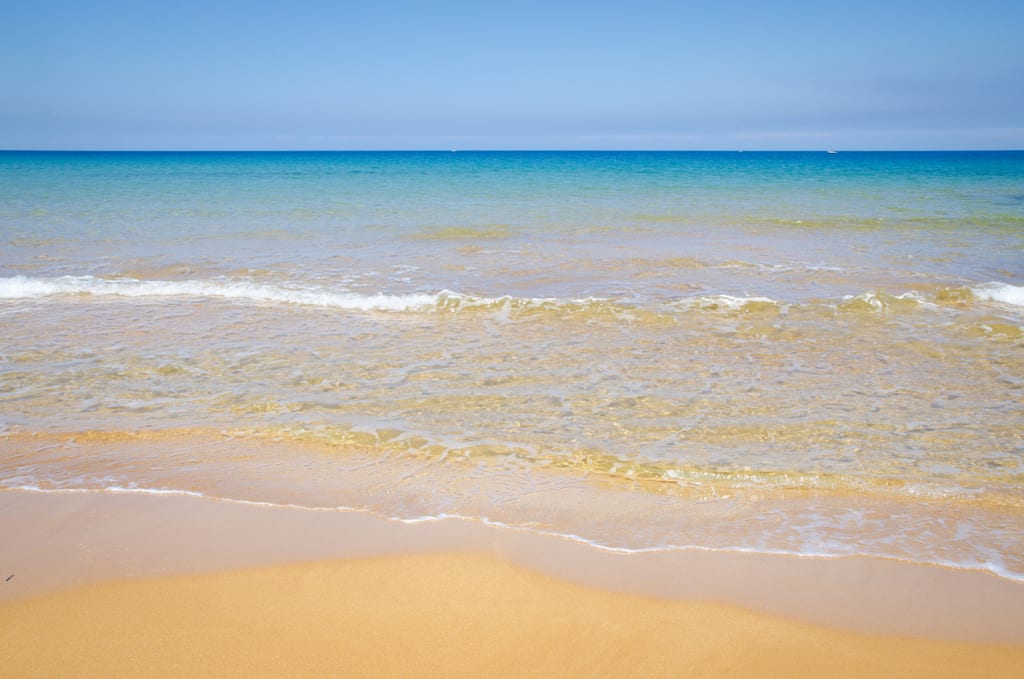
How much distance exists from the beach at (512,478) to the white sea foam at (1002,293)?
0.26 feet

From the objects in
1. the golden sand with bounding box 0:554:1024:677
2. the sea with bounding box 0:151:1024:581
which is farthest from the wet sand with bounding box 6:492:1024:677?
the sea with bounding box 0:151:1024:581

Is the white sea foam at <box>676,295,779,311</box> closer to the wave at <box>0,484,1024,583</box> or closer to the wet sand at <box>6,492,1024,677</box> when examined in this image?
the wave at <box>0,484,1024,583</box>

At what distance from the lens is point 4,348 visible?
7656 mm

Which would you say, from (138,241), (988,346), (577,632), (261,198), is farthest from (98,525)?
(261,198)

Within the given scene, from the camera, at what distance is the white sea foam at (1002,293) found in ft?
33.4

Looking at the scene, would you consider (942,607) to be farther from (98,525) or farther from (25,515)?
(25,515)

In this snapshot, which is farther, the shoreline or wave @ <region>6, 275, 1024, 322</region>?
wave @ <region>6, 275, 1024, 322</region>

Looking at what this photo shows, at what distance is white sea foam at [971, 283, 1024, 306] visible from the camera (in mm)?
10195

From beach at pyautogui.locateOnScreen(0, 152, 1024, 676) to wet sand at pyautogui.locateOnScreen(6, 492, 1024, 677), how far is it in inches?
0.6

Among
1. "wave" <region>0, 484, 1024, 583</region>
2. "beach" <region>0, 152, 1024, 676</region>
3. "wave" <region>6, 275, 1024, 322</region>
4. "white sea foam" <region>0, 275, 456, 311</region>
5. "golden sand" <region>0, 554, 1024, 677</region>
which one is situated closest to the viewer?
"golden sand" <region>0, 554, 1024, 677</region>

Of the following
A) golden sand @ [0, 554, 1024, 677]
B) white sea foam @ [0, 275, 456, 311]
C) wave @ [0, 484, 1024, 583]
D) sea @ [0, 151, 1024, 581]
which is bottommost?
golden sand @ [0, 554, 1024, 677]

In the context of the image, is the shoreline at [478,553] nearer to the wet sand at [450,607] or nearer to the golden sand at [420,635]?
the wet sand at [450,607]

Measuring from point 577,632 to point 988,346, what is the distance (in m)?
7.06

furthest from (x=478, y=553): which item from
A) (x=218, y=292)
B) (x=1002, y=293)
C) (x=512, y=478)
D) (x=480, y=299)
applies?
(x=1002, y=293)
